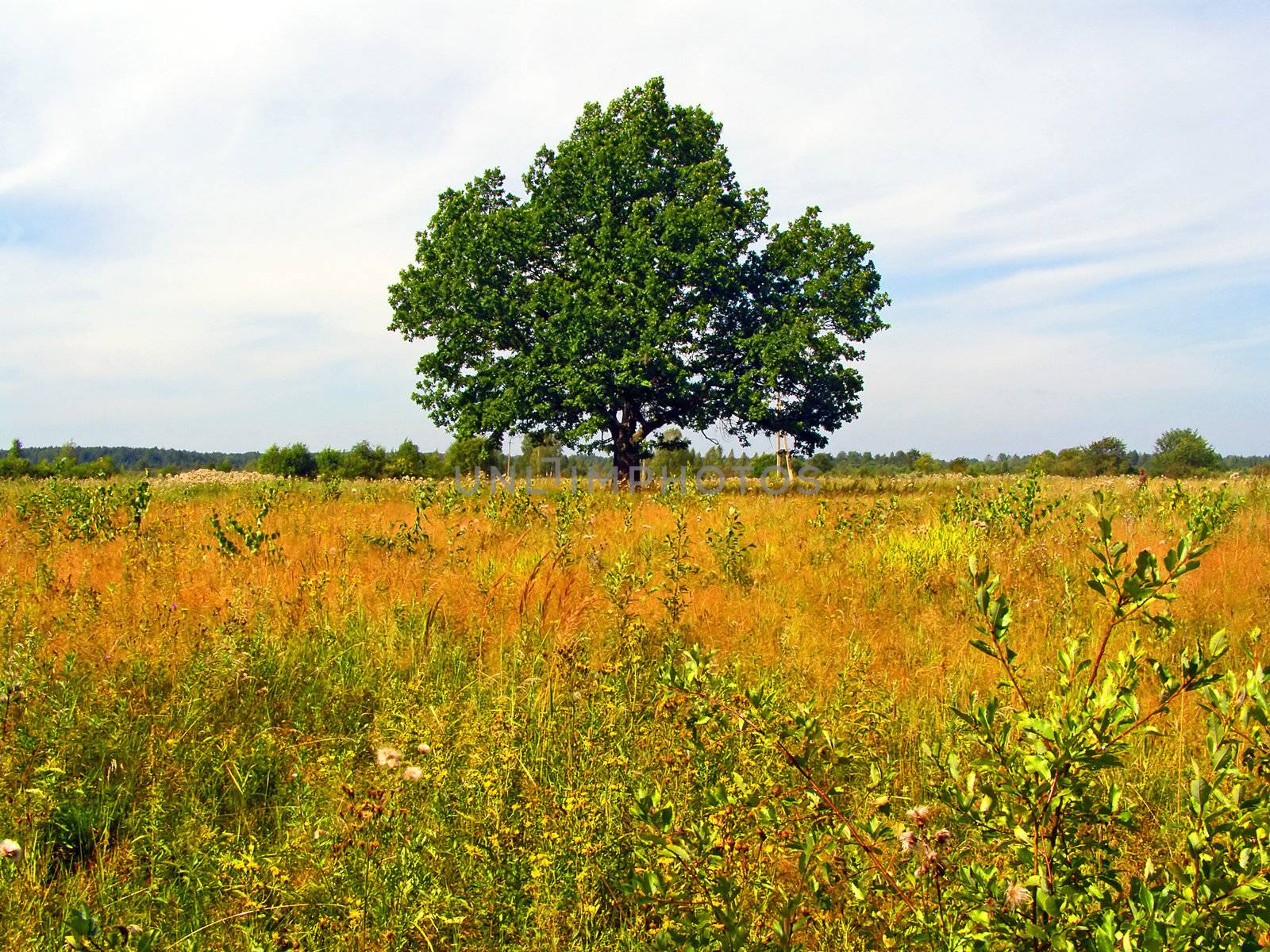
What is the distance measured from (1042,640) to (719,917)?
15.4ft

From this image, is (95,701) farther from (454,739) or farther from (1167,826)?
(1167,826)

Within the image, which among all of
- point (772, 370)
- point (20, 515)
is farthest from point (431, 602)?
point (772, 370)

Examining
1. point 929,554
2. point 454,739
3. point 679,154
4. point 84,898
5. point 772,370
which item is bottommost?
point 84,898

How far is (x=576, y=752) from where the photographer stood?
3.54 meters

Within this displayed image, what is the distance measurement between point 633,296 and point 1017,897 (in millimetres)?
19457

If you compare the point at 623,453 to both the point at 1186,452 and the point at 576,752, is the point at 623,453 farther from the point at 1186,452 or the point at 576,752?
the point at 1186,452

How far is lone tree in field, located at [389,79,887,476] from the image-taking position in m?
20.4

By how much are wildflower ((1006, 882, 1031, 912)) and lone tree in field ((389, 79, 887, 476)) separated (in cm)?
1840

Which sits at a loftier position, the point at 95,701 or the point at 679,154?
the point at 679,154

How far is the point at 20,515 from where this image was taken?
9984mm

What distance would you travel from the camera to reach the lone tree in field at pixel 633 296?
20.4 meters

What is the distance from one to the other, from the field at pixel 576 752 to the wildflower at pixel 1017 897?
2cm

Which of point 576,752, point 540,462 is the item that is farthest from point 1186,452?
point 576,752

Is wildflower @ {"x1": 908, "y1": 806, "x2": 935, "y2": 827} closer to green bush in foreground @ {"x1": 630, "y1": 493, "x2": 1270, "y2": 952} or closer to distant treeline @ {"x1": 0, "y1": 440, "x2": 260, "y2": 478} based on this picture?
green bush in foreground @ {"x1": 630, "y1": 493, "x2": 1270, "y2": 952}
